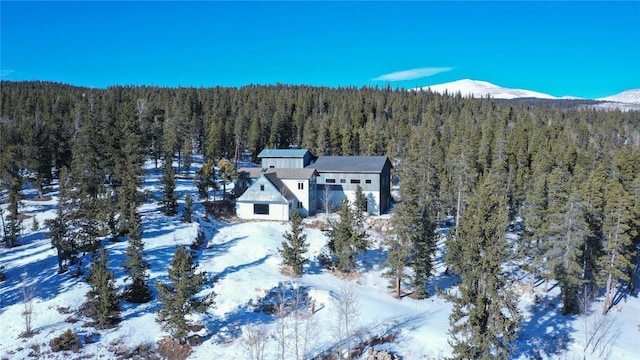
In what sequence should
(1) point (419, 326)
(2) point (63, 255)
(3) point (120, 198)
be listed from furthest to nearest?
1. (3) point (120, 198)
2. (2) point (63, 255)
3. (1) point (419, 326)

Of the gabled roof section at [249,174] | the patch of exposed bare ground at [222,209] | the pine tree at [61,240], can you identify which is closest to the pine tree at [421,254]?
the patch of exposed bare ground at [222,209]

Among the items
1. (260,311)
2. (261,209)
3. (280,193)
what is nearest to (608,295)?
(260,311)

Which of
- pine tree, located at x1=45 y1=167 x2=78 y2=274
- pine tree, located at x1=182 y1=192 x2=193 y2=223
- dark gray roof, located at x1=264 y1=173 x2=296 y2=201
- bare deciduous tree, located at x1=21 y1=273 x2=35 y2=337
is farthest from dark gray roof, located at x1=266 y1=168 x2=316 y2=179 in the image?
bare deciduous tree, located at x1=21 y1=273 x2=35 y2=337

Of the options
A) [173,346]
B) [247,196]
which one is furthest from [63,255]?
[247,196]

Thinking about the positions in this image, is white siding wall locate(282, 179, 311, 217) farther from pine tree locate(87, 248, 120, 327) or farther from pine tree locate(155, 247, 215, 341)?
pine tree locate(87, 248, 120, 327)

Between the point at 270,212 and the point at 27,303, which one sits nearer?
the point at 27,303

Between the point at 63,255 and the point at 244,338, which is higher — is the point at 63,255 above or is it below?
above

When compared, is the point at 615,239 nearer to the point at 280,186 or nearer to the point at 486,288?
the point at 486,288

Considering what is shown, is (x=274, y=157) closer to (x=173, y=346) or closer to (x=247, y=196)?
(x=247, y=196)
